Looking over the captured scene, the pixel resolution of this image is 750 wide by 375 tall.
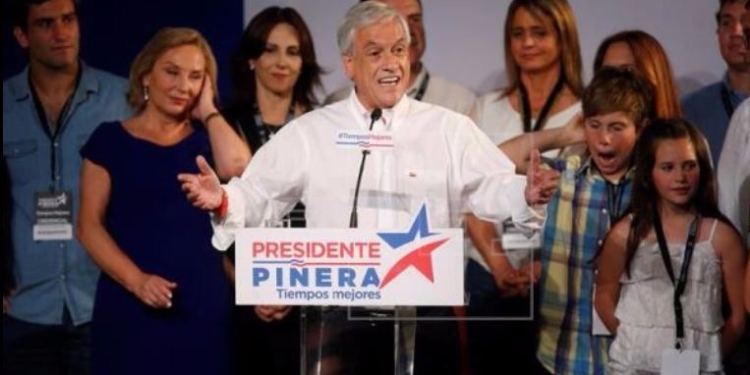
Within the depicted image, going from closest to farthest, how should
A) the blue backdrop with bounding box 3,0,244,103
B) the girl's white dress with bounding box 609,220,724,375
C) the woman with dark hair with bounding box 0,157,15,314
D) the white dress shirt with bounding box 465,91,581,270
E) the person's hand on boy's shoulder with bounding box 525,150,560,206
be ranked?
the person's hand on boy's shoulder with bounding box 525,150,560,206, the girl's white dress with bounding box 609,220,724,375, the white dress shirt with bounding box 465,91,581,270, the blue backdrop with bounding box 3,0,244,103, the woman with dark hair with bounding box 0,157,15,314

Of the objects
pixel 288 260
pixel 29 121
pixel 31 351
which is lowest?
pixel 31 351

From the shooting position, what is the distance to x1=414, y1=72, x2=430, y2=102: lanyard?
5.62m

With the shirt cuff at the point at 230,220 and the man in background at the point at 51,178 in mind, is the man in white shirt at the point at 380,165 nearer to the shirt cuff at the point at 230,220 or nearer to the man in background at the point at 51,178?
the shirt cuff at the point at 230,220

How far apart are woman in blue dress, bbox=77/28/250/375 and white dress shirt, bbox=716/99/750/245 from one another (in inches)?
73.5

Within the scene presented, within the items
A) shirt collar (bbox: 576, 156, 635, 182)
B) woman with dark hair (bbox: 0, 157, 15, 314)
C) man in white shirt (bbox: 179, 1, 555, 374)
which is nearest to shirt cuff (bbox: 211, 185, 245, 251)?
man in white shirt (bbox: 179, 1, 555, 374)

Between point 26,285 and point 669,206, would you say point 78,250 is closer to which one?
point 26,285

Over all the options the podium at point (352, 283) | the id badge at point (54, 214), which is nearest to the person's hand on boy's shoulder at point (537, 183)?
the podium at point (352, 283)

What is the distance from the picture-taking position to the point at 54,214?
19.0 feet

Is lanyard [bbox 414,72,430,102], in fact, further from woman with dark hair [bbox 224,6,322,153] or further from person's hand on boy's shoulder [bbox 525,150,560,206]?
person's hand on boy's shoulder [bbox 525,150,560,206]

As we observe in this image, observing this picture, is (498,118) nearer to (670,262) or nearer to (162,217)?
(670,262)

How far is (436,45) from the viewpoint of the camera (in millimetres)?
5633

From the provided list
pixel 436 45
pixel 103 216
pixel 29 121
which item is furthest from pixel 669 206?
pixel 29 121

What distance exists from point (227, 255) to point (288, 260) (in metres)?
0.30

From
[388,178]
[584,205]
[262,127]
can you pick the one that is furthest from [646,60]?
[262,127]
